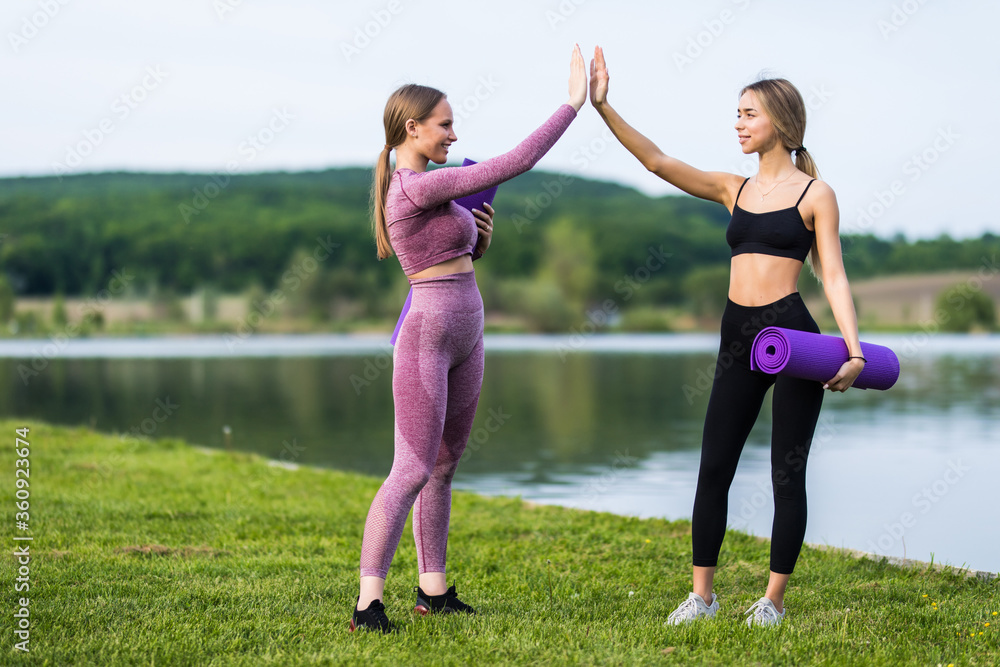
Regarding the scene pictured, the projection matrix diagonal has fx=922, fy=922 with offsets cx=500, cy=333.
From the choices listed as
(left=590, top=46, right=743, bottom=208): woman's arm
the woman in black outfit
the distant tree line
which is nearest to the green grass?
the woman in black outfit

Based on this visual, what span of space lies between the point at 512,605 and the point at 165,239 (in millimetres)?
78399

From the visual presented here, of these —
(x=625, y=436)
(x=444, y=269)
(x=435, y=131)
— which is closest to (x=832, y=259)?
(x=444, y=269)

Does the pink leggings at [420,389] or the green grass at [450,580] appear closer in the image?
the green grass at [450,580]

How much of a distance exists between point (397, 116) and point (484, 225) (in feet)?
1.81

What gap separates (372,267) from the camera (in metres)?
68.3

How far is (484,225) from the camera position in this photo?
3709 millimetres

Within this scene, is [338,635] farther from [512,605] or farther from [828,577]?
[828,577]

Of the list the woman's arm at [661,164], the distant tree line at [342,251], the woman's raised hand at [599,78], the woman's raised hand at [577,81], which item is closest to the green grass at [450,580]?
the woman's arm at [661,164]

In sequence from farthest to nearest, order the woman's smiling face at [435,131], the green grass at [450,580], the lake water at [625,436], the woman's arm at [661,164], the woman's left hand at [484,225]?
1. the lake water at [625,436]
2. the woman's arm at [661,164]
3. the woman's left hand at [484,225]
4. the woman's smiling face at [435,131]
5. the green grass at [450,580]

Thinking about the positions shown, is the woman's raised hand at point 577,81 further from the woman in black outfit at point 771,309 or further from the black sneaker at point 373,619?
the black sneaker at point 373,619

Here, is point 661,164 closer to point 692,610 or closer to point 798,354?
point 798,354

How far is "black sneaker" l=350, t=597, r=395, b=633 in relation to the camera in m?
3.36

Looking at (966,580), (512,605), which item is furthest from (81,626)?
(966,580)

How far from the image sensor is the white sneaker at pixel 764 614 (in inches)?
140
